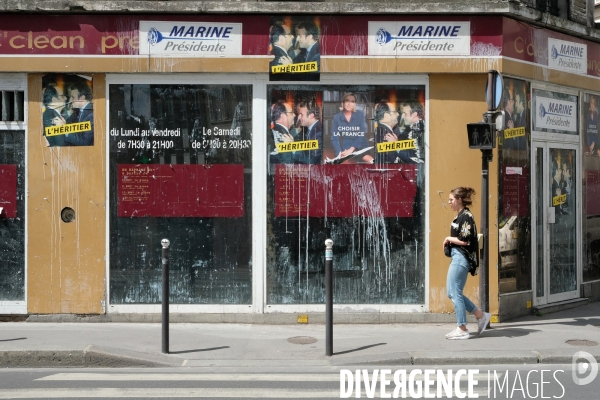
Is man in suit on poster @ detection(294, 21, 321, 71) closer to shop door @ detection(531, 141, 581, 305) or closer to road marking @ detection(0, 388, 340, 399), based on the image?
shop door @ detection(531, 141, 581, 305)

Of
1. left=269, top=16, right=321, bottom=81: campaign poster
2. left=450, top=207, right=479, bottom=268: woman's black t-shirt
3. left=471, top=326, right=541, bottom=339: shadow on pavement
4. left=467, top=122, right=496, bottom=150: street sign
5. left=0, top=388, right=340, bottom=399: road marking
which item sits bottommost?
left=0, top=388, right=340, bottom=399: road marking

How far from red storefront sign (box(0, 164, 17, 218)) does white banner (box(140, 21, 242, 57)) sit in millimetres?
2577

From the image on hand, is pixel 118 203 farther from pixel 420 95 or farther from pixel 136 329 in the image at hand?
pixel 420 95

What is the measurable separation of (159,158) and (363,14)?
3.60 m

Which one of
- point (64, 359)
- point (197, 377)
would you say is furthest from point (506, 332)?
point (64, 359)

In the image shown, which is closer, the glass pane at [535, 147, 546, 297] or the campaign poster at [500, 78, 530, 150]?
the campaign poster at [500, 78, 530, 150]

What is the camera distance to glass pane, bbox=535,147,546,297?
12.5m

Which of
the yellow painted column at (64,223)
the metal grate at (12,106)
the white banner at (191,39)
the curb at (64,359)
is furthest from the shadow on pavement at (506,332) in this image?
the metal grate at (12,106)

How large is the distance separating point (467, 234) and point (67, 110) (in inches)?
233

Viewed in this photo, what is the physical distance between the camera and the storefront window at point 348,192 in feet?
37.9

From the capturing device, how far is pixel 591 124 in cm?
1366

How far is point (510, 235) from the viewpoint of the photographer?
12.0 metres

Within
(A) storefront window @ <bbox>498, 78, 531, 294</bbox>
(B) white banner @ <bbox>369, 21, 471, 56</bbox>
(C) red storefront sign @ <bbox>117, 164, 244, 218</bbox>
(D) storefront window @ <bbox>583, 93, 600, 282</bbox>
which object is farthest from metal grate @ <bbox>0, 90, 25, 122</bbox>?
(D) storefront window @ <bbox>583, 93, 600, 282</bbox>
